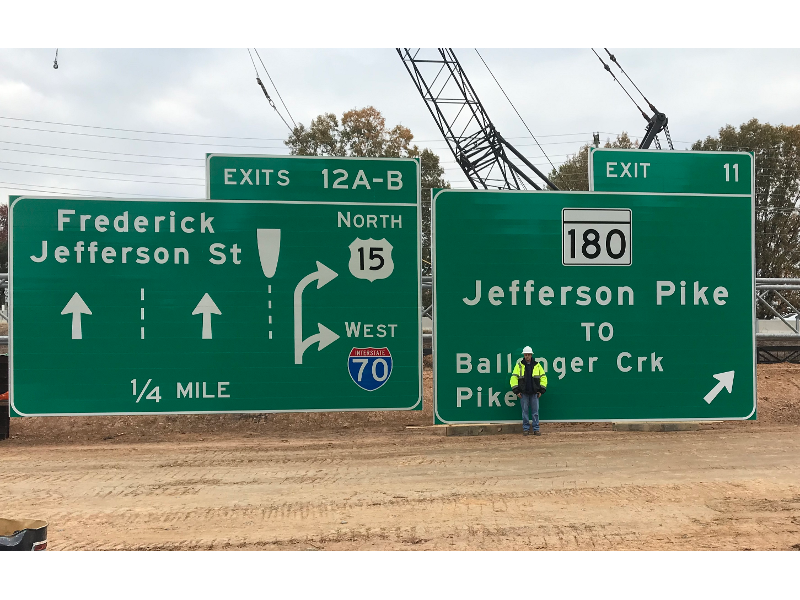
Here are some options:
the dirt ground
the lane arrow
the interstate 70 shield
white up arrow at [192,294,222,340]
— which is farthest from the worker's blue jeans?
the dirt ground

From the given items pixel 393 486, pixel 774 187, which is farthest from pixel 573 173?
pixel 393 486

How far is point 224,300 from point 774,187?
1543 inches

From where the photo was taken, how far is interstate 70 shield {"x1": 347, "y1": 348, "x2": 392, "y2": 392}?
4.82 m

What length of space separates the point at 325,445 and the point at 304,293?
16119 mm

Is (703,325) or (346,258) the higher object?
(346,258)

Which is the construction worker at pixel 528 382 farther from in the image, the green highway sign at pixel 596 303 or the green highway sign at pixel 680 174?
the green highway sign at pixel 680 174

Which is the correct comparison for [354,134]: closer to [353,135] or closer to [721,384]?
[353,135]

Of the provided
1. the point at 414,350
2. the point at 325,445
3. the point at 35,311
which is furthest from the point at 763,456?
the point at 35,311

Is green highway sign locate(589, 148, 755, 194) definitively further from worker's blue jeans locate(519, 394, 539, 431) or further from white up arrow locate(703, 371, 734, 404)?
worker's blue jeans locate(519, 394, 539, 431)

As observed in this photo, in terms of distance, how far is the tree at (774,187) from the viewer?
3631 centimetres

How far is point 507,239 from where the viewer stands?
4.73 metres

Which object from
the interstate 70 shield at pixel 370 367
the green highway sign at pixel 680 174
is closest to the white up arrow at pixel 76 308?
the interstate 70 shield at pixel 370 367

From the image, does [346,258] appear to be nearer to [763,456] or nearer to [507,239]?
[507,239]

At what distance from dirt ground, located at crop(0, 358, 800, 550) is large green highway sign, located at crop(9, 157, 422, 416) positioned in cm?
602
